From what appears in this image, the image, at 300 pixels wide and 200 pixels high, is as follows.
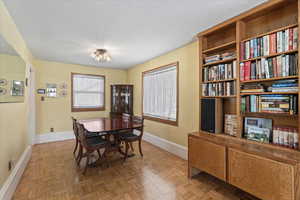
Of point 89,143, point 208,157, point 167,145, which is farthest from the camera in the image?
point 167,145

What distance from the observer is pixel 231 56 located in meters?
2.02

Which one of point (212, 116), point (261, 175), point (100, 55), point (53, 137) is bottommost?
point (53, 137)

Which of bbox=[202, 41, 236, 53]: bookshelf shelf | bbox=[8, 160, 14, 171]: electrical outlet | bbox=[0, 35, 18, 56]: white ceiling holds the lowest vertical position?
bbox=[8, 160, 14, 171]: electrical outlet

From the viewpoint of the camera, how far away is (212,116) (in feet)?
7.09

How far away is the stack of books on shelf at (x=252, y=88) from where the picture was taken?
1706 mm

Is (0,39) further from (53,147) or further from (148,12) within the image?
(53,147)

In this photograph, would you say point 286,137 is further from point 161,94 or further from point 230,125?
point 161,94

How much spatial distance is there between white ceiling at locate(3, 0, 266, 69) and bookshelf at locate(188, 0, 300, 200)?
11.7 inches

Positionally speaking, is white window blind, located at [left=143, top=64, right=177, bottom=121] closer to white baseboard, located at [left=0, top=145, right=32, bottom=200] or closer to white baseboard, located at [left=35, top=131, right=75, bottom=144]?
white baseboard, located at [left=35, top=131, right=75, bottom=144]

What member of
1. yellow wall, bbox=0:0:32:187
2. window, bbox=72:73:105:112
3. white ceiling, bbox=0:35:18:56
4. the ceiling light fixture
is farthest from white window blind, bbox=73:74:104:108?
white ceiling, bbox=0:35:18:56

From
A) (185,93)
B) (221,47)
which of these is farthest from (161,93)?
(221,47)

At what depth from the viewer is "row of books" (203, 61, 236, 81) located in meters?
1.99

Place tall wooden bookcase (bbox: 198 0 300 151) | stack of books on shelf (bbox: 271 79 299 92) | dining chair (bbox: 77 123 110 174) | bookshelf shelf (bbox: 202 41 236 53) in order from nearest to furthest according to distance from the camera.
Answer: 1. stack of books on shelf (bbox: 271 79 299 92)
2. tall wooden bookcase (bbox: 198 0 300 151)
3. bookshelf shelf (bbox: 202 41 236 53)
4. dining chair (bbox: 77 123 110 174)

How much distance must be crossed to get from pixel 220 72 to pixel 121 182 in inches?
86.6
